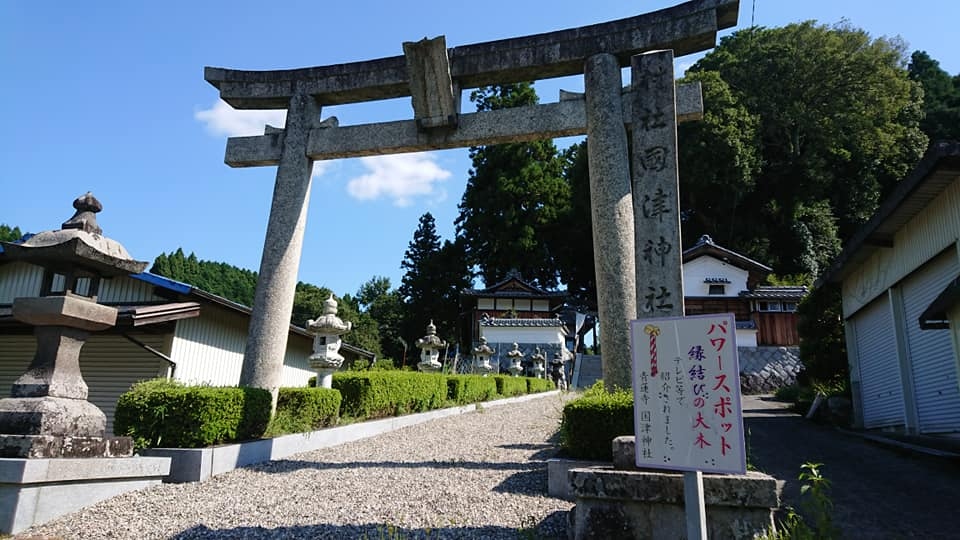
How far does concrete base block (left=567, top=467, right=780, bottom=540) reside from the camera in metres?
3.44

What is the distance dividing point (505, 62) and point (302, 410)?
19.9ft

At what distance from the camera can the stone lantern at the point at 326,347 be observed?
9928 millimetres

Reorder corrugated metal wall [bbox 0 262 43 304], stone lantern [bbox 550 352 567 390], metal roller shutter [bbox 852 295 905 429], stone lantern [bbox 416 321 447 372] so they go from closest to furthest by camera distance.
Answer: metal roller shutter [bbox 852 295 905 429], corrugated metal wall [bbox 0 262 43 304], stone lantern [bbox 416 321 447 372], stone lantern [bbox 550 352 567 390]

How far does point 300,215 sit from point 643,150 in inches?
206

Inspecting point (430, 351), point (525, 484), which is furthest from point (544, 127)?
point (430, 351)

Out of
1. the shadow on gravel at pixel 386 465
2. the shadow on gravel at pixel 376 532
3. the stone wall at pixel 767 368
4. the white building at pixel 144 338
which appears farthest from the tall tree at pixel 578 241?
the shadow on gravel at pixel 376 532

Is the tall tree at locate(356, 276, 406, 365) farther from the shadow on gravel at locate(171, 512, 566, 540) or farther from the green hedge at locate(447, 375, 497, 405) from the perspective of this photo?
the shadow on gravel at locate(171, 512, 566, 540)

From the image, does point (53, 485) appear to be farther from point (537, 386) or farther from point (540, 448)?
point (537, 386)

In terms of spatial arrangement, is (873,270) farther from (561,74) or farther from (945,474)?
(561,74)

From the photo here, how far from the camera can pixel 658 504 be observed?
3600mm

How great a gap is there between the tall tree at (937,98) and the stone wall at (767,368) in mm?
19220

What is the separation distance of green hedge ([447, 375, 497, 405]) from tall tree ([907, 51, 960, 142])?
34001 mm

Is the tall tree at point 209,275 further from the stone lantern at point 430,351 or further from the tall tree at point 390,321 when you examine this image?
the stone lantern at point 430,351

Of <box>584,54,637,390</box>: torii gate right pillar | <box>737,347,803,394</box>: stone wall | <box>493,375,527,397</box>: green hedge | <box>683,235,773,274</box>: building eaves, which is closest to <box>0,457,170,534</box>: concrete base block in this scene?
<box>584,54,637,390</box>: torii gate right pillar
